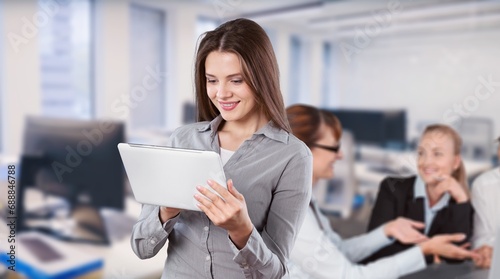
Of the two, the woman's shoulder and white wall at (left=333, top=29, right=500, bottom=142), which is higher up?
white wall at (left=333, top=29, right=500, bottom=142)

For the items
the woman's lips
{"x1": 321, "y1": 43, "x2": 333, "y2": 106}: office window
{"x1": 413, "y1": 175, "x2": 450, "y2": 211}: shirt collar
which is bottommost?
{"x1": 413, "y1": 175, "x2": 450, "y2": 211}: shirt collar

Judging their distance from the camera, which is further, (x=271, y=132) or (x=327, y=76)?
(x=327, y=76)

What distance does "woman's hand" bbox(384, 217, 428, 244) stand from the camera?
1.88 meters

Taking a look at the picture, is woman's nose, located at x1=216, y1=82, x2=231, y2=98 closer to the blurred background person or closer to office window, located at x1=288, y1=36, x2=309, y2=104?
the blurred background person

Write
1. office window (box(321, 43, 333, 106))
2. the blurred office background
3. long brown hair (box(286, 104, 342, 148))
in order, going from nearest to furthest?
long brown hair (box(286, 104, 342, 148))
the blurred office background
office window (box(321, 43, 333, 106))

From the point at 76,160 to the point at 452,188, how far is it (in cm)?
156

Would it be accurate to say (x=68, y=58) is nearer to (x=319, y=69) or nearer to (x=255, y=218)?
(x=255, y=218)

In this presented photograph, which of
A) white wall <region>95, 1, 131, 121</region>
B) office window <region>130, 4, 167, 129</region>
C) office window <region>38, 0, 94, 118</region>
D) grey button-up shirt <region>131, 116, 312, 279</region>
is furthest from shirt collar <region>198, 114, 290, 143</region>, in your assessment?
office window <region>130, 4, 167, 129</region>

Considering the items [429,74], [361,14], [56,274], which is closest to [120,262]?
[56,274]

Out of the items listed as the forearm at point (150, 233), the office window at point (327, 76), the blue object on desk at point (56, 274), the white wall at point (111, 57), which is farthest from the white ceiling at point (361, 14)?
the forearm at point (150, 233)

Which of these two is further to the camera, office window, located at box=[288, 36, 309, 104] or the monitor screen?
office window, located at box=[288, 36, 309, 104]

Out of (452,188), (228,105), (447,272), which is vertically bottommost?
(447,272)

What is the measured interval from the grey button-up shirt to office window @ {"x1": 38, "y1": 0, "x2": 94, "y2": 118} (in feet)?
5.56

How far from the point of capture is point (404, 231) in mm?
1906
